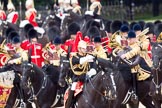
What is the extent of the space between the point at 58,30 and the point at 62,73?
33.1ft

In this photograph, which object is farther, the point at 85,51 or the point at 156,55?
the point at 156,55

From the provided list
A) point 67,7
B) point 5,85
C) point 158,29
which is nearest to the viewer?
point 5,85

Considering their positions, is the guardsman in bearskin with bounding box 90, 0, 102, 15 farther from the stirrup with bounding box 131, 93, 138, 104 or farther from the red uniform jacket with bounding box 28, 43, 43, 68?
the stirrup with bounding box 131, 93, 138, 104

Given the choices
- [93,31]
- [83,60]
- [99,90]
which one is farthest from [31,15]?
[99,90]

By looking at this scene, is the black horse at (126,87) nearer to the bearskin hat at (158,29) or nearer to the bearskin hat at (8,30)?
the bearskin hat at (158,29)

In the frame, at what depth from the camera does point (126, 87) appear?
12.8 metres

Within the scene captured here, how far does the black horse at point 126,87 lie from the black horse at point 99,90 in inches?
40.1

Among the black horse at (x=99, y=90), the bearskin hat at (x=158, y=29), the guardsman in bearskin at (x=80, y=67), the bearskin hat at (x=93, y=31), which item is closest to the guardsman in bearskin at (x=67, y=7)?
the bearskin hat at (x=93, y=31)

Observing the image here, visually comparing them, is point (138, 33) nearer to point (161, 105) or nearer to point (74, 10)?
point (161, 105)

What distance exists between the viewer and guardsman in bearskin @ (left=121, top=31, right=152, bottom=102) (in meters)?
12.4

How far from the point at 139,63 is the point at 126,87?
53 centimetres

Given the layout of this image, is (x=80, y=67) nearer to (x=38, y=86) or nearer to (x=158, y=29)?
(x=38, y=86)

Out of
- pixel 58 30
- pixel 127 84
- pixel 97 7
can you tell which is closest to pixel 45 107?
pixel 127 84

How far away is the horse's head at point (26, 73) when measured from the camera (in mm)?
12234
